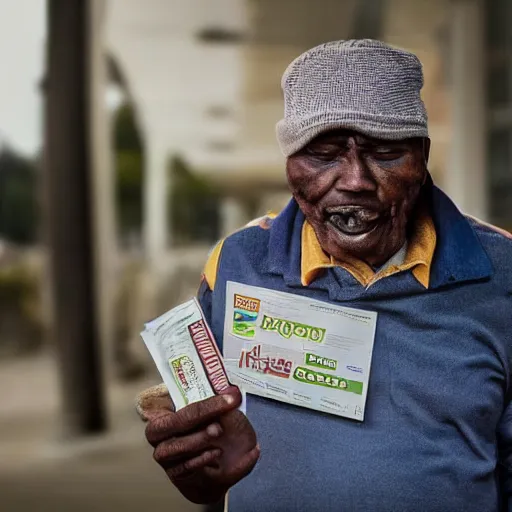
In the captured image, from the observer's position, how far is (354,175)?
1.09 m

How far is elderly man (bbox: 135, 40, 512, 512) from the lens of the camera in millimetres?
1074

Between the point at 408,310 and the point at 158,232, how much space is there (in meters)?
1.24

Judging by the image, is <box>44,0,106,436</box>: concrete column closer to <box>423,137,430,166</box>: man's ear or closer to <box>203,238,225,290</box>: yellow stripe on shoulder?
<box>203,238,225,290</box>: yellow stripe on shoulder

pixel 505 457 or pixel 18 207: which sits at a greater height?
pixel 505 457

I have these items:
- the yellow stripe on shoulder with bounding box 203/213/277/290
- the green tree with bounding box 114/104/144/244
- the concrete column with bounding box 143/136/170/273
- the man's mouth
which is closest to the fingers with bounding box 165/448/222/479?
the yellow stripe on shoulder with bounding box 203/213/277/290

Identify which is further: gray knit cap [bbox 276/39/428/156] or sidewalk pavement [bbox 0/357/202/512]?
sidewalk pavement [bbox 0/357/202/512]

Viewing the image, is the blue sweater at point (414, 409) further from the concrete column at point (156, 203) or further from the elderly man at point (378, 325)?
the concrete column at point (156, 203)

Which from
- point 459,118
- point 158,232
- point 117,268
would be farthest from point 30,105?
point 459,118

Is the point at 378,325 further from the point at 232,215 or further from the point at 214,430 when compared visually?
the point at 232,215

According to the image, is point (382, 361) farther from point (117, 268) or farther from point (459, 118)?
point (117, 268)

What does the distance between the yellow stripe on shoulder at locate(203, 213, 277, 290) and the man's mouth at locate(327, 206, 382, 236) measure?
0.53 ft

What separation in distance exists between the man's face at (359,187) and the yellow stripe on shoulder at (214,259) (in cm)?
14

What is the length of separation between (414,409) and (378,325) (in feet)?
0.44

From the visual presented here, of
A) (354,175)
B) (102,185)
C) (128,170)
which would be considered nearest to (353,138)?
(354,175)
